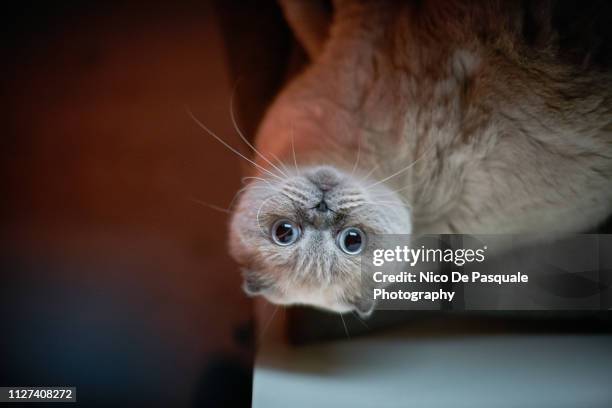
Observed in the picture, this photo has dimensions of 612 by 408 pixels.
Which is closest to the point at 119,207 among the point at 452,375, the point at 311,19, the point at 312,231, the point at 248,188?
the point at 248,188

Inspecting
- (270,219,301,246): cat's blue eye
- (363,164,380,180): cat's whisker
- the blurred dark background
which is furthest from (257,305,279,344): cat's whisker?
(363,164,380,180): cat's whisker

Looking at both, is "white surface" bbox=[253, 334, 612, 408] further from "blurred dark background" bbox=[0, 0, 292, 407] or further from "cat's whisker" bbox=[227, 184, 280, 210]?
"cat's whisker" bbox=[227, 184, 280, 210]

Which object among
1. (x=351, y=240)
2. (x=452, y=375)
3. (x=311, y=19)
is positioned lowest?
(x=452, y=375)

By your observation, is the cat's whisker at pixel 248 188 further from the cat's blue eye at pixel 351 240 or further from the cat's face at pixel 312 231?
the cat's blue eye at pixel 351 240

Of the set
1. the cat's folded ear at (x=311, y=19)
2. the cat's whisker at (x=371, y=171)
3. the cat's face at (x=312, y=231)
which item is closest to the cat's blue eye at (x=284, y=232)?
Result: the cat's face at (x=312, y=231)

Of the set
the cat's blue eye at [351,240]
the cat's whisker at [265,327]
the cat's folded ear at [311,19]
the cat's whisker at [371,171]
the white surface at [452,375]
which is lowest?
the white surface at [452,375]

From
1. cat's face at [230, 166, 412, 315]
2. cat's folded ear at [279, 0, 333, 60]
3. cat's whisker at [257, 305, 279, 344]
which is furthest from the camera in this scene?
cat's folded ear at [279, 0, 333, 60]

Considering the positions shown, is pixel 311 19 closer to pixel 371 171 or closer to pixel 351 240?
pixel 371 171
